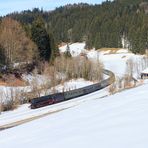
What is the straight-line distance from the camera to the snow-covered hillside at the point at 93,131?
56.9 feet

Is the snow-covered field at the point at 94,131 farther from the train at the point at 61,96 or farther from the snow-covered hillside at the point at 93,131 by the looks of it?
the train at the point at 61,96

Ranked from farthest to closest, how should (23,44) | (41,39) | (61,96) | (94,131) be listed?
1. (41,39)
2. (23,44)
3. (61,96)
4. (94,131)

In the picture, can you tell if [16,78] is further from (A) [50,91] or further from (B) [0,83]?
(A) [50,91]

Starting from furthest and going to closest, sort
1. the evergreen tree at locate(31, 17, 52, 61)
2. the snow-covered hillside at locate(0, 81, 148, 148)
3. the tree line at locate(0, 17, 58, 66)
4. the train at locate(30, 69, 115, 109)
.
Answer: the evergreen tree at locate(31, 17, 52, 61), the tree line at locate(0, 17, 58, 66), the train at locate(30, 69, 115, 109), the snow-covered hillside at locate(0, 81, 148, 148)

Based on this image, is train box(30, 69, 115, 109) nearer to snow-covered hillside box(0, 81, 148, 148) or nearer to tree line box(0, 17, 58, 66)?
tree line box(0, 17, 58, 66)

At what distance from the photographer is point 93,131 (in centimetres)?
1967

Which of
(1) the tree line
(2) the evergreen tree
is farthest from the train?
(2) the evergreen tree

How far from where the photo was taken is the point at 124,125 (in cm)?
1961

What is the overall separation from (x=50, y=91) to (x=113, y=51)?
102m

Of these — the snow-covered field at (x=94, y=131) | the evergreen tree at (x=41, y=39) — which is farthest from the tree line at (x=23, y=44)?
the snow-covered field at (x=94, y=131)

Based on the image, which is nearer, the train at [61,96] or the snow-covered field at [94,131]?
the snow-covered field at [94,131]

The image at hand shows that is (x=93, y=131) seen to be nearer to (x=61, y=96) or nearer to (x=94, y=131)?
(x=94, y=131)

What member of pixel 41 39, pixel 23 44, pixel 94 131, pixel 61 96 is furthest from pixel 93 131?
pixel 41 39

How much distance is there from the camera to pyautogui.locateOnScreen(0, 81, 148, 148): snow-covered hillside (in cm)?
1733
